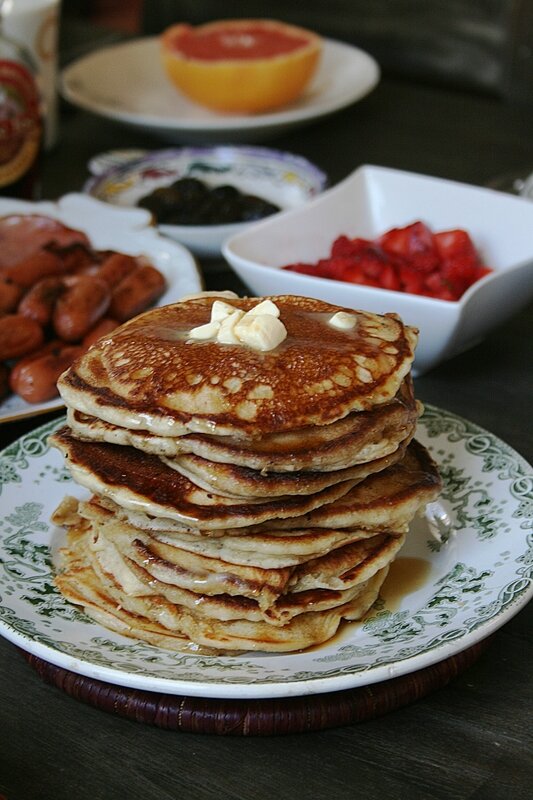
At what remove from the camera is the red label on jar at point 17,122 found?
232 centimetres

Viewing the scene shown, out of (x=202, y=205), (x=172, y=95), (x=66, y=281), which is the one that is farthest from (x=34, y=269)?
(x=172, y=95)

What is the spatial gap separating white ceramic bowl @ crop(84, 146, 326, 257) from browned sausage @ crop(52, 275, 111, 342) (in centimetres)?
61

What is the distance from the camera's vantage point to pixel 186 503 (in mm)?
1067

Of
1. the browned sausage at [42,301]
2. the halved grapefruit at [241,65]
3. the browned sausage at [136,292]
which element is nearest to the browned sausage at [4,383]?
the browned sausage at [42,301]

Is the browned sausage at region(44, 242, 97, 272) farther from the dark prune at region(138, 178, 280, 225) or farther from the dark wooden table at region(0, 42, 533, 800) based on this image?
the dark wooden table at region(0, 42, 533, 800)

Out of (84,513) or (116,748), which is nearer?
(116,748)

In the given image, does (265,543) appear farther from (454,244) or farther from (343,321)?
(454,244)

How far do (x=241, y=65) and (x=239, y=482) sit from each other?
2003mm

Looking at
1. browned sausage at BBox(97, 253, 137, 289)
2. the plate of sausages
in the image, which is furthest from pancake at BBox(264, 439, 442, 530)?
browned sausage at BBox(97, 253, 137, 289)

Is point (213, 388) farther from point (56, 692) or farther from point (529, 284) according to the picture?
point (529, 284)

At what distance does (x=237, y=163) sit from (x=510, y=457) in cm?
141

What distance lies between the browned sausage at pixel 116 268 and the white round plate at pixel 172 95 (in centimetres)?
89

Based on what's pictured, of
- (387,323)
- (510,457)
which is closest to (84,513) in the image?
(387,323)

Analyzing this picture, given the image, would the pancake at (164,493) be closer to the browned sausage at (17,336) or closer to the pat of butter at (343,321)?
the pat of butter at (343,321)
